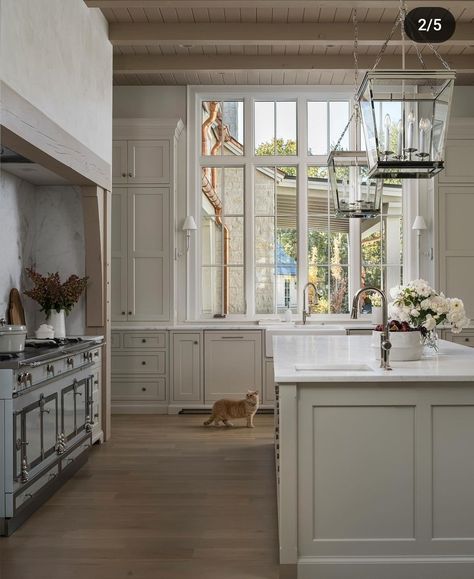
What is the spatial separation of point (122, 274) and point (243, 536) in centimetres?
397

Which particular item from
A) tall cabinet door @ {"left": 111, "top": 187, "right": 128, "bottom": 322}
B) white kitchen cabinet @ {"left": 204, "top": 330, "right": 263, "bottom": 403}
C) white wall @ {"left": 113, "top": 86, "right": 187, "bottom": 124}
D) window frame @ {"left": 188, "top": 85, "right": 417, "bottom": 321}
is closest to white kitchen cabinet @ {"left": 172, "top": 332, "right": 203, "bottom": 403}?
white kitchen cabinet @ {"left": 204, "top": 330, "right": 263, "bottom": 403}

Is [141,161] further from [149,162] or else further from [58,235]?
[58,235]

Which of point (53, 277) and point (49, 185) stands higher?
point (49, 185)

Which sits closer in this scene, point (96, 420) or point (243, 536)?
point (243, 536)

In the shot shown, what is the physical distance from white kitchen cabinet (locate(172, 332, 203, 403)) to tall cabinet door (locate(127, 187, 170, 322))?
34 centimetres

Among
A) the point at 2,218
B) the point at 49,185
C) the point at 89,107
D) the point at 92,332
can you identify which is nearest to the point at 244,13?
the point at 89,107

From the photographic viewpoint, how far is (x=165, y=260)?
671cm

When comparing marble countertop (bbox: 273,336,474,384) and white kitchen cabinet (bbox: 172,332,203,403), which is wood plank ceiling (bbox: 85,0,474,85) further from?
white kitchen cabinet (bbox: 172,332,203,403)

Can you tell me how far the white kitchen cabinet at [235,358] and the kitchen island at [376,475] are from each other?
3724mm

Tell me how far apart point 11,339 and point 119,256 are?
3117 millimetres

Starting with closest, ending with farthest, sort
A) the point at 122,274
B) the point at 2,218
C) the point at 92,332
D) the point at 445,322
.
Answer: the point at 445,322 → the point at 2,218 → the point at 92,332 → the point at 122,274

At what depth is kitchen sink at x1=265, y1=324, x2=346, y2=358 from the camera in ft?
20.5

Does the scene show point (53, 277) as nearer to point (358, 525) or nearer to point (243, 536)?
point (243, 536)

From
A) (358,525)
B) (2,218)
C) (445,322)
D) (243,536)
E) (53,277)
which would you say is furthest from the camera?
(53,277)
